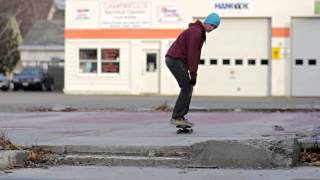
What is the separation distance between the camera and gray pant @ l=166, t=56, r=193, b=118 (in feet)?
38.0

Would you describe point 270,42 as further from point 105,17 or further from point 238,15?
point 105,17

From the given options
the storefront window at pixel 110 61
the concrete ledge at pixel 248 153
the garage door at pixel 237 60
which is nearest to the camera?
the concrete ledge at pixel 248 153

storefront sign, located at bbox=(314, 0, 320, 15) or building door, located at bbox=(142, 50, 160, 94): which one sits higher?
storefront sign, located at bbox=(314, 0, 320, 15)

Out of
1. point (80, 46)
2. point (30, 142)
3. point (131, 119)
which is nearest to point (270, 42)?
point (80, 46)

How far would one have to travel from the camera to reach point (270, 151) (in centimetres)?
925

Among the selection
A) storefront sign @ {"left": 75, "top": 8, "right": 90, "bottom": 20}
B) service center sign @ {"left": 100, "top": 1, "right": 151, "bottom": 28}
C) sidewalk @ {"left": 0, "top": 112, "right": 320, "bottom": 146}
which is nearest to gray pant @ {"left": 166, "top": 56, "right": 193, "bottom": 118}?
sidewalk @ {"left": 0, "top": 112, "right": 320, "bottom": 146}

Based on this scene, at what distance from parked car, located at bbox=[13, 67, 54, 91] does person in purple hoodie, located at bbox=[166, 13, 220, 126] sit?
3179 centimetres

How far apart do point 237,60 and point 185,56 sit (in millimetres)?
21359

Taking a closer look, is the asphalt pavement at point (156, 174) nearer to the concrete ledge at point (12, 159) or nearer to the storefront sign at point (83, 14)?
the concrete ledge at point (12, 159)

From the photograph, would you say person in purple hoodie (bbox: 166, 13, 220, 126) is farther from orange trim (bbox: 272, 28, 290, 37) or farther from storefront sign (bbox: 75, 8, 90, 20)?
storefront sign (bbox: 75, 8, 90, 20)

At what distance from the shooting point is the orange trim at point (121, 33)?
3306 cm

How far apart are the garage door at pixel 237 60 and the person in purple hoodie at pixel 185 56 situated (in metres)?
21.1

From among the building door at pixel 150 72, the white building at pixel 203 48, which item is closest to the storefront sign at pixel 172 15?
the white building at pixel 203 48

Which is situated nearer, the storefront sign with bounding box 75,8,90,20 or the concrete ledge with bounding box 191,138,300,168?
the concrete ledge with bounding box 191,138,300,168
